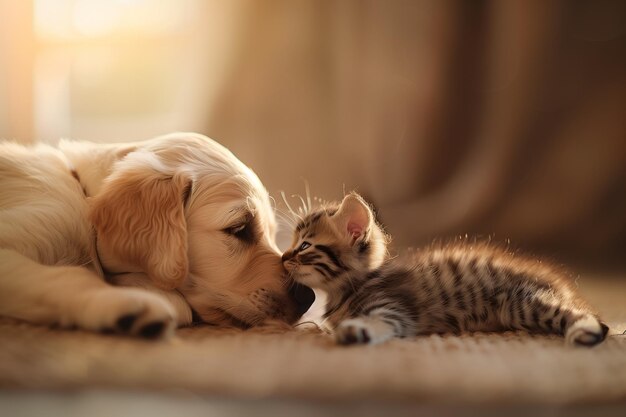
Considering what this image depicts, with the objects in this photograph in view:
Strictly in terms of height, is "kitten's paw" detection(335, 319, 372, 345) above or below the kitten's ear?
below

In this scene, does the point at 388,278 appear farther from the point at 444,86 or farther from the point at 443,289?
the point at 444,86

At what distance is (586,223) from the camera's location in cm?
266

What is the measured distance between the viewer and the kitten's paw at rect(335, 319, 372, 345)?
1273 millimetres

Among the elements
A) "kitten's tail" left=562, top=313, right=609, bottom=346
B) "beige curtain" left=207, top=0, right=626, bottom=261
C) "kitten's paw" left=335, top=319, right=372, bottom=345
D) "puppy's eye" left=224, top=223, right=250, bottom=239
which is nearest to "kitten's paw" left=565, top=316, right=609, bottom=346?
"kitten's tail" left=562, top=313, right=609, bottom=346

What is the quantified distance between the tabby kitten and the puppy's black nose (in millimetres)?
24

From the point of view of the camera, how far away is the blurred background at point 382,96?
264 centimetres

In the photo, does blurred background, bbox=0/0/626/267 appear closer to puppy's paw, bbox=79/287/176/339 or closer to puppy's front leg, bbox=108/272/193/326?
puppy's front leg, bbox=108/272/193/326

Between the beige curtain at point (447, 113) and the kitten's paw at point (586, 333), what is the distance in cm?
123

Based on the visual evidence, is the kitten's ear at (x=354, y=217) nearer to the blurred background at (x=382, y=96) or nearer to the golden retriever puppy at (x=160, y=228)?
the golden retriever puppy at (x=160, y=228)

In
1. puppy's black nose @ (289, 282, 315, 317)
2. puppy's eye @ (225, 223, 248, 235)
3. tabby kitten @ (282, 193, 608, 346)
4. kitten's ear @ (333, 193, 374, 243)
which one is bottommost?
puppy's black nose @ (289, 282, 315, 317)

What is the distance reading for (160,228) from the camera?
155cm

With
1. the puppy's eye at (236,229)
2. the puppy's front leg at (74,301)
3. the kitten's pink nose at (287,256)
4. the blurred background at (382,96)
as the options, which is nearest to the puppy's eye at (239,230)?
the puppy's eye at (236,229)

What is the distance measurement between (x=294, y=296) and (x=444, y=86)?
154cm

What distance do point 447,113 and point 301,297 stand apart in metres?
1.48
